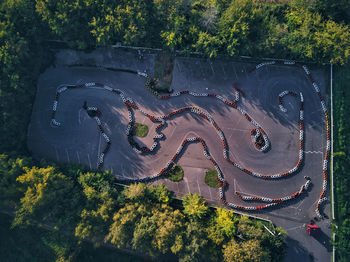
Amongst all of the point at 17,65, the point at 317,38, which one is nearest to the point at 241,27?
the point at 317,38

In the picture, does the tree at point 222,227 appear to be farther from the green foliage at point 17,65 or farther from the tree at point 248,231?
the green foliage at point 17,65

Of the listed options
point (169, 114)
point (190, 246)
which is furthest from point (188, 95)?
point (190, 246)

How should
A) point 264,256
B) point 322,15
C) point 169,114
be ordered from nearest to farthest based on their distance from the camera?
point 264,256 < point 322,15 < point 169,114

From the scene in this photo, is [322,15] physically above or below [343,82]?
above

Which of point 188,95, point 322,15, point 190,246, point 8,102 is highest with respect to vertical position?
point 322,15

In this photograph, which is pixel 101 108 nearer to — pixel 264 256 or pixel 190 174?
pixel 190 174

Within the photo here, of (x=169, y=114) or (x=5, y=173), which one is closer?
(x=5, y=173)

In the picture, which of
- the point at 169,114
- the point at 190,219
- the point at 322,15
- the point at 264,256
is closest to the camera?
the point at 264,256
